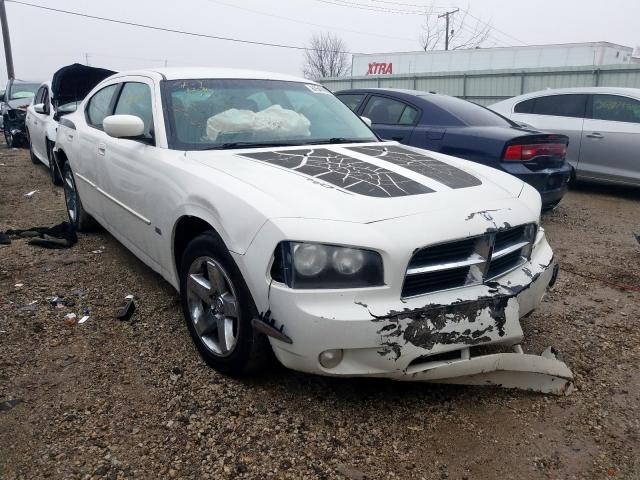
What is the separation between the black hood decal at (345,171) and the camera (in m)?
2.50

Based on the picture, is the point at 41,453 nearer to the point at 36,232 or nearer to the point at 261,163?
the point at 261,163

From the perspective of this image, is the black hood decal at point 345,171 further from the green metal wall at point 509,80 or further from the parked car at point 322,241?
the green metal wall at point 509,80

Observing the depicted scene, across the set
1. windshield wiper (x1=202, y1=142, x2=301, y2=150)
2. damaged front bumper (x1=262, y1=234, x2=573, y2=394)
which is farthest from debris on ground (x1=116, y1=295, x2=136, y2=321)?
damaged front bumper (x1=262, y1=234, x2=573, y2=394)

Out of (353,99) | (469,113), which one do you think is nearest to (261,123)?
(469,113)

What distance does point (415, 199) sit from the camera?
2.43 m

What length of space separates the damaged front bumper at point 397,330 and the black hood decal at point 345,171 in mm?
543

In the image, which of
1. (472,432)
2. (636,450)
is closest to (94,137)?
(472,432)

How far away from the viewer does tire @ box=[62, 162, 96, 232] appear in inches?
200

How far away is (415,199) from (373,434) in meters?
1.07

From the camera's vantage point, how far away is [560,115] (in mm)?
7758

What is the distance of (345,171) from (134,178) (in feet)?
4.75

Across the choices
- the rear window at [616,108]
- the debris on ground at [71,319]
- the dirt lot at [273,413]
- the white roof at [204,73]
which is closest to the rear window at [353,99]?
the white roof at [204,73]

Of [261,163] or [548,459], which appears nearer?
[548,459]

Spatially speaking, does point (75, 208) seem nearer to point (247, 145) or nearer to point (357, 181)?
point (247, 145)
